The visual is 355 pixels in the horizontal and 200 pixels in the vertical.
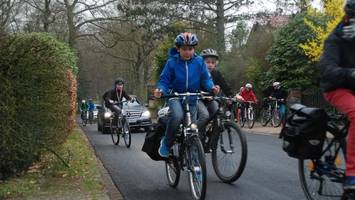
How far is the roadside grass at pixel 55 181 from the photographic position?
7.06 metres

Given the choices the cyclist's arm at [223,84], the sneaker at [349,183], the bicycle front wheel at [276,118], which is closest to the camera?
the sneaker at [349,183]

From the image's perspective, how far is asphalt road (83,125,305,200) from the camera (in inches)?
272

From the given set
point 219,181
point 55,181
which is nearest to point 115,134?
point 55,181

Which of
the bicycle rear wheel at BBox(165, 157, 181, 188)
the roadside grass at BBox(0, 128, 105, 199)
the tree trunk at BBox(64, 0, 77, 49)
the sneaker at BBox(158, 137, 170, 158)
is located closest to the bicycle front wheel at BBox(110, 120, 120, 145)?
the roadside grass at BBox(0, 128, 105, 199)

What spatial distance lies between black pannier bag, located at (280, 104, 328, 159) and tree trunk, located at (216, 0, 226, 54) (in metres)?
30.1

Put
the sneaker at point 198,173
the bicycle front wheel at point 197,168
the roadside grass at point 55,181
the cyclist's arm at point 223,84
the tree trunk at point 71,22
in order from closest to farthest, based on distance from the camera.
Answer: the bicycle front wheel at point 197,168 < the sneaker at point 198,173 < the roadside grass at point 55,181 < the cyclist's arm at point 223,84 < the tree trunk at point 71,22

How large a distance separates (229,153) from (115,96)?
880 cm

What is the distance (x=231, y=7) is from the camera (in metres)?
36.4

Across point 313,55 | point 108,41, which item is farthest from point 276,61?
point 108,41

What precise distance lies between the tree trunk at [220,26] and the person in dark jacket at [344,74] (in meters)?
30.3

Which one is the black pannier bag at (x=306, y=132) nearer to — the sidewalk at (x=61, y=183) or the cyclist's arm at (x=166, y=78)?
the cyclist's arm at (x=166, y=78)

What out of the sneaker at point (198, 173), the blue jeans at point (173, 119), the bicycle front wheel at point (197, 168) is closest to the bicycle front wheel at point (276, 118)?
the blue jeans at point (173, 119)

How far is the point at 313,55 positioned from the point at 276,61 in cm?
400

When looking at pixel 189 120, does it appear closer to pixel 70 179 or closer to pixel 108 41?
pixel 70 179
